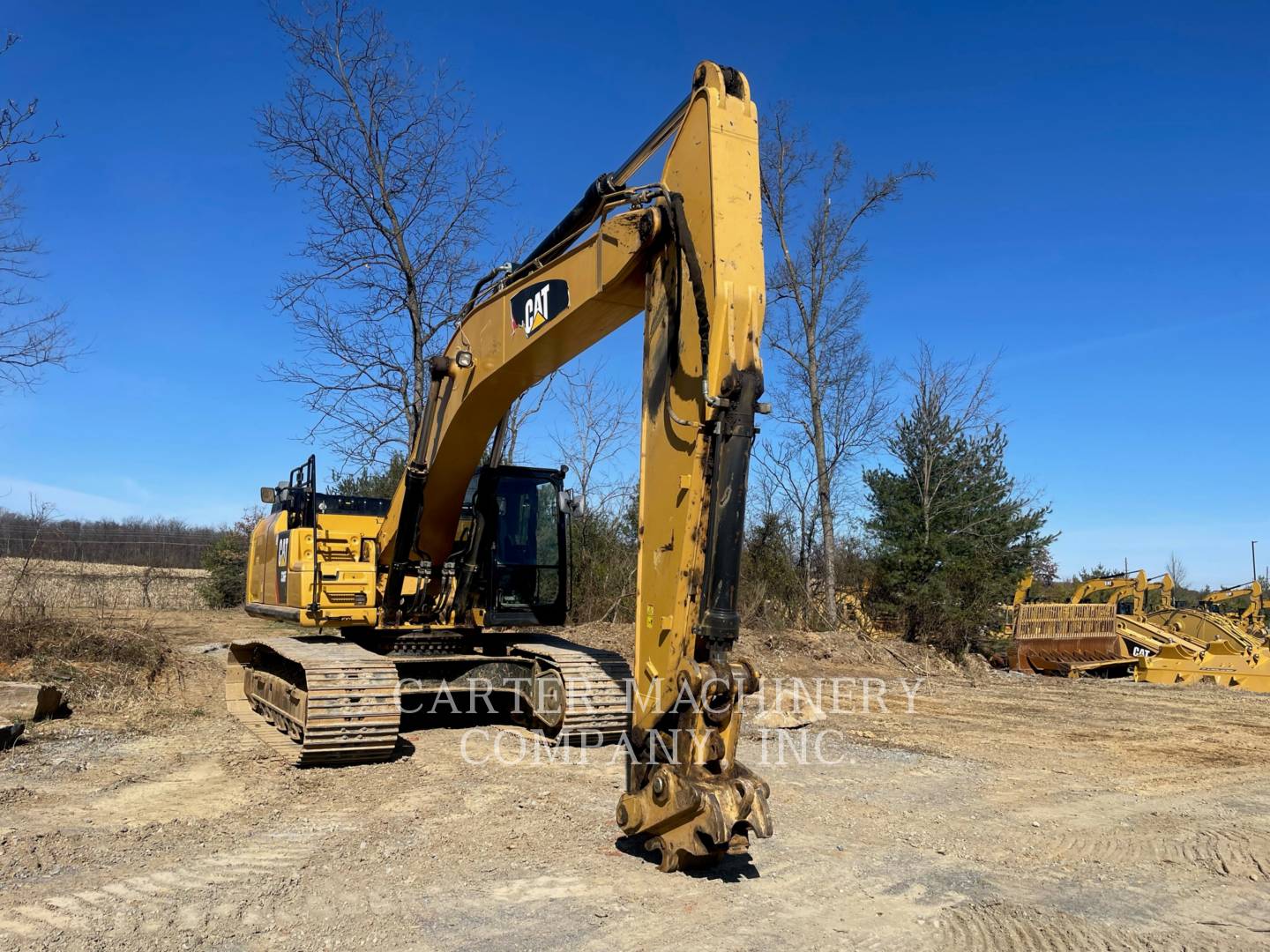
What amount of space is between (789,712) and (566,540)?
3.63 metres

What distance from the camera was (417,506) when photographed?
8469 mm

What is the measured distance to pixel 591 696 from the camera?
8.30m

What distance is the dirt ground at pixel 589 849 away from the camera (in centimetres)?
424

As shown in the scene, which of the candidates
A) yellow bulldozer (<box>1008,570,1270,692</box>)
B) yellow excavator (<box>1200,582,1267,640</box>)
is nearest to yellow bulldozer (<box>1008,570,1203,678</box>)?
yellow bulldozer (<box>1008,570,1270,692</box>)

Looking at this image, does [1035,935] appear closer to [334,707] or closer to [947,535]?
[334,707]

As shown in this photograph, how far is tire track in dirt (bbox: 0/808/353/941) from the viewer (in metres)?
4.26

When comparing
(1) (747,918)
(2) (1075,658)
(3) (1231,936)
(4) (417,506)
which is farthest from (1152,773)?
(2) (1075,658)

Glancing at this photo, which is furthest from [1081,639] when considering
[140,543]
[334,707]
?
[140,543]

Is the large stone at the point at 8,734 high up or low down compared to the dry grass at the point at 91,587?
down

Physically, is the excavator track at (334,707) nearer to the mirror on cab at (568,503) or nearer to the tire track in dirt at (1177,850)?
the mirror on cab at (568,503)

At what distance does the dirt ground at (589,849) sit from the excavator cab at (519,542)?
1.25 metres

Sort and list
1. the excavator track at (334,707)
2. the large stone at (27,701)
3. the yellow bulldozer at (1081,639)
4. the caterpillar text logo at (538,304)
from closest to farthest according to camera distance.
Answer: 1. the caterpillar text logo at (538,304)
2. the excavator track at (334,707)
3. the large stone at (27,701)
4. the yellow bulldozer at (1081,639)

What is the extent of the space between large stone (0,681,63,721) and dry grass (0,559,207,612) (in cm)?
312

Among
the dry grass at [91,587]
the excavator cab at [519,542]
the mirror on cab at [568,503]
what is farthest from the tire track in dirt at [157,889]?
the dry grass at [91,587]
